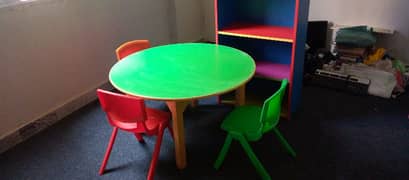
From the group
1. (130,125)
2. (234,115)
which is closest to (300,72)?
(234,115)

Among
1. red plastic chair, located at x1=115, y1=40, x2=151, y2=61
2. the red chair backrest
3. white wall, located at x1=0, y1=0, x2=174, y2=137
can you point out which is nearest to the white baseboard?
white wall, located at x1=0, y1=0, x2=174, y2=137

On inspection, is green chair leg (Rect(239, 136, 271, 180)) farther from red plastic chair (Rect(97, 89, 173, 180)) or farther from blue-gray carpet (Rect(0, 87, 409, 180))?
red plastic chair (Rect(97, 89, 173, 180))

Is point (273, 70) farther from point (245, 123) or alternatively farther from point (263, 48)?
point (245, 123)

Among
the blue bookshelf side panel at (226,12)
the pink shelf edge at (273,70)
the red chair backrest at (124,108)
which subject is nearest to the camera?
the red chair backrest at (124,108)

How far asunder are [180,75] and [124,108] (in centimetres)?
42

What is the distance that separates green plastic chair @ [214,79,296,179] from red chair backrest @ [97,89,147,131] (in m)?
0.51

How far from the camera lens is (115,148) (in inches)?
91.4

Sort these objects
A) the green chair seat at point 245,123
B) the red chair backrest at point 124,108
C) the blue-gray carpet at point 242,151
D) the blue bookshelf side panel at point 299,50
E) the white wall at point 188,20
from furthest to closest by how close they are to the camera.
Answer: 1. the white wall at point 188,20
2. the blue bookshelf side panel at point 299,50
3. the blue-gray carpet at point 242,151
4. the green chair seat at point 245,123
5. the red chair backrest at point 124,108

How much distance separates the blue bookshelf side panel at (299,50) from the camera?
7.53ft

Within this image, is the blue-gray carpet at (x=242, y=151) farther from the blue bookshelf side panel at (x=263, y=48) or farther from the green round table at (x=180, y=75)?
the blue bookshelf side panel at (x=263, y=48)

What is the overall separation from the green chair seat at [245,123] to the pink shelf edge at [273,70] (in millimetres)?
465

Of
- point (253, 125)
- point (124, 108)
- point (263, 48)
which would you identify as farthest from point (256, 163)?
point (263, 48)

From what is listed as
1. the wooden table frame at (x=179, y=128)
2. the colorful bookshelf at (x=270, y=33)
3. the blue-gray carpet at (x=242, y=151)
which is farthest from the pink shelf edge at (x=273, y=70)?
the wooden table frame at (x=179, y=128)

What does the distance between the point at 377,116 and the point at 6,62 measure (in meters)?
2.83
